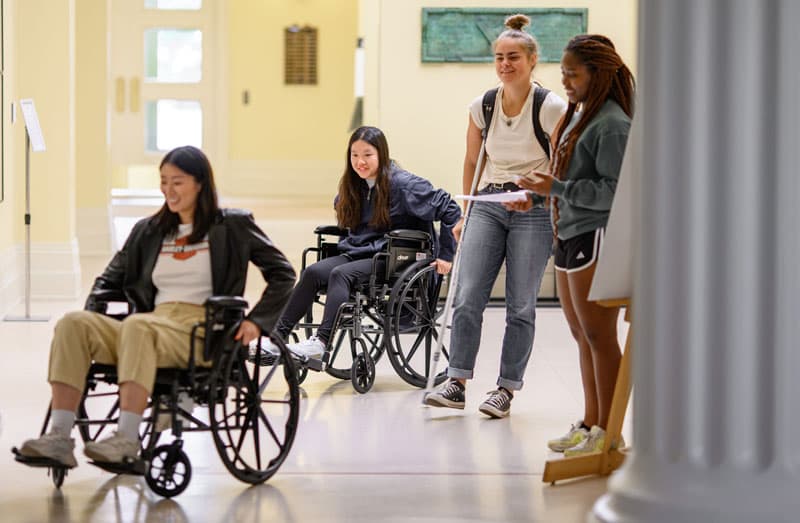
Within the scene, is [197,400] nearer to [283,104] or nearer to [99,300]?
[99,300]

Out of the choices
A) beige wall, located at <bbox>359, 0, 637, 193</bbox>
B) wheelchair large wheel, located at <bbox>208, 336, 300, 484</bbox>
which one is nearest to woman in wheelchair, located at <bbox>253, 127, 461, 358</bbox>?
wheelchair large wheel, located at <bbox>208, 336, 300, 484</bbox>

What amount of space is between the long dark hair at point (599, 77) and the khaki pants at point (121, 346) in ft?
4.75

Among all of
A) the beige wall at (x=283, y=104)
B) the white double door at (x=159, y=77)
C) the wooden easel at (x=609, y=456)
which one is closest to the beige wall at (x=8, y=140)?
the wooden easel at (x=609, y=456)

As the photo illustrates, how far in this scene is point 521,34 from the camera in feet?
16.5

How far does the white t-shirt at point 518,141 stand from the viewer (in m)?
5.02

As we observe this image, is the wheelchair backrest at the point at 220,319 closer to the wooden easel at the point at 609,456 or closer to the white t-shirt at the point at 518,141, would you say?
the wooden easel at the point at 609,456

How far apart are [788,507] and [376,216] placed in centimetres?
358

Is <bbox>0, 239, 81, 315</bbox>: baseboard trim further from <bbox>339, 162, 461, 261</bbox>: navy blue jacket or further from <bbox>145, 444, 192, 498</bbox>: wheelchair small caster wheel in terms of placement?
<bbox>145, 444, 192, 498</bbox>: wheelchair small caster wheel

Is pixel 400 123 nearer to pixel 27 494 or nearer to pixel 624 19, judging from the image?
pixel 624 19

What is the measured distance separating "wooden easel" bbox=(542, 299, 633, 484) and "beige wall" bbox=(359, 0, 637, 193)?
14.1 feet

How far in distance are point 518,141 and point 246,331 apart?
64.7 inches

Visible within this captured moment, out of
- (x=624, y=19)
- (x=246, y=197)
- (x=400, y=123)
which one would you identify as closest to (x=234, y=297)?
(x=400, y=123)

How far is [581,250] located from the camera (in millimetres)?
4273

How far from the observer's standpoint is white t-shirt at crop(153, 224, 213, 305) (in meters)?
3.99
